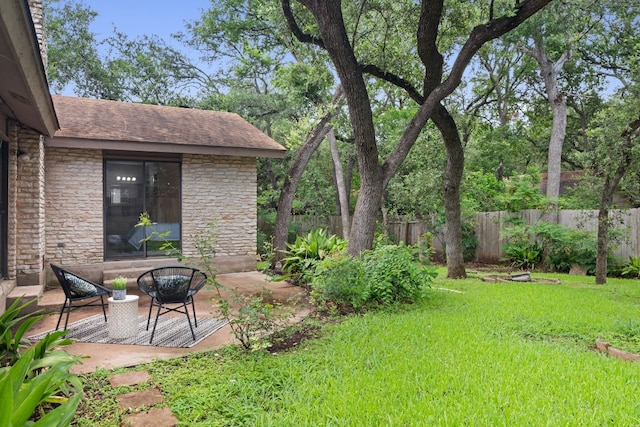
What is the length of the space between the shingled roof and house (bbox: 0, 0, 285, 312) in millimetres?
22

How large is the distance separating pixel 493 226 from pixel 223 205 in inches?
313

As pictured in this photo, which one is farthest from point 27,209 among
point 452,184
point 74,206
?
point 452,184

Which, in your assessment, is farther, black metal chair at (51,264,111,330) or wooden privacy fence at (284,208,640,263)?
wooden privacy fence at (284,208,640,263)

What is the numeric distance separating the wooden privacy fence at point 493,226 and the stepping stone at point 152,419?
8645 millimetres

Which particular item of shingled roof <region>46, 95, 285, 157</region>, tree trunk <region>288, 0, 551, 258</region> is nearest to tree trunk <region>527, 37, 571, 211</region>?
tree trunk <region>288, 0, 551, 258</region>

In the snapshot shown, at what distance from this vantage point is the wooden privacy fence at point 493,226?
10042mm

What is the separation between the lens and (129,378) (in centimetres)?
344

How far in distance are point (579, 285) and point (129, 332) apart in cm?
781

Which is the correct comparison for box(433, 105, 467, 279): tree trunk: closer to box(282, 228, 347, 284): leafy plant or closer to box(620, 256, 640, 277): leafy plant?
box(282, 228, 347, 284): leafy plant

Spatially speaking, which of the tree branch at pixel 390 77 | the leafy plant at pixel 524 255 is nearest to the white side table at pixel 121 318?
the tree branch at pixel 390 77

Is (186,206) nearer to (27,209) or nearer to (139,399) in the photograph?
(27,209)

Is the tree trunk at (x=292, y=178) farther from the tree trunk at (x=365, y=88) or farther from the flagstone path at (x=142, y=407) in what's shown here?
the flagstone path at (x=142, y=407)

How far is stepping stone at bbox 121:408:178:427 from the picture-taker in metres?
2.66

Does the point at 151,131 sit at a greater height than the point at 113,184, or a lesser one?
greater
